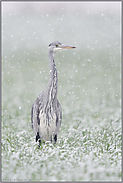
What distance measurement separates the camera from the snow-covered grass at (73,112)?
4.12 metres

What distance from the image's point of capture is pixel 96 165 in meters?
4.20

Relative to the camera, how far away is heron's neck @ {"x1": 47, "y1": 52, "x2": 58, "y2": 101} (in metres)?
4.71

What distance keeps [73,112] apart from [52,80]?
2872mm

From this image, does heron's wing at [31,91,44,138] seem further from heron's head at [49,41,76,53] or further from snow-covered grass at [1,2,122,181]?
heron's head at [49,41,76,53]

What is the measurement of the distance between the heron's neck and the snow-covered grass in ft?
3.48

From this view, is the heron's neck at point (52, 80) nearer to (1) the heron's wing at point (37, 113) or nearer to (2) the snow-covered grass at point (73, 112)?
(1) the heron's wing at point (37, 113)

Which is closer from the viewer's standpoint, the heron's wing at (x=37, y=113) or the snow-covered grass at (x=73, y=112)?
the snow-covered grass at (x=73, y=112)

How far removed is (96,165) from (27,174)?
1252 mm

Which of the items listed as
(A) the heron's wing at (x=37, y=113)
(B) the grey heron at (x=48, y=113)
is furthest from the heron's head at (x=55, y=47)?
(A) the heron's wing at (x=37, y=113)

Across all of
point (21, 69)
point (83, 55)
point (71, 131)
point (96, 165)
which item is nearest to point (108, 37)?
point (83, 55)

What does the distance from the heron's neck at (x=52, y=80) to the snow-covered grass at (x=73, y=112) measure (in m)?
Result: 1.06

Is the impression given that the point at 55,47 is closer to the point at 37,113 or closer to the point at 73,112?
the point at 37,113

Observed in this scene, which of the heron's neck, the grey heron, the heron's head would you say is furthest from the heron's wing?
the heron's head

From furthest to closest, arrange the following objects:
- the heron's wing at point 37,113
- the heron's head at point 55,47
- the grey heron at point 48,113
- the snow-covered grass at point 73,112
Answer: the heron's wing at point 37,113 < the grey heron at point 48,113 < the heron's head at point 55,47 < the snow-covered grass at point 73,112
